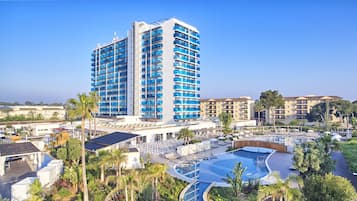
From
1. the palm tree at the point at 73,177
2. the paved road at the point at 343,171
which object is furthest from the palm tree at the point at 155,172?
the paved road at the point at 343,171

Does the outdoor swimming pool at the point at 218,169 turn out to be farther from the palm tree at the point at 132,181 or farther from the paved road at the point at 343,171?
the paved road at the point at 343,171

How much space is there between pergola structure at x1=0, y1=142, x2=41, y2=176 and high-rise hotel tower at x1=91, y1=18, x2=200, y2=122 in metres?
37.4

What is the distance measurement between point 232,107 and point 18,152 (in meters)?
72.0

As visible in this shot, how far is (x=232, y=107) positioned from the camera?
84500 millimetres

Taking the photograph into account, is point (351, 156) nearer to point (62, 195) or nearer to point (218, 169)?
point (218, 169)

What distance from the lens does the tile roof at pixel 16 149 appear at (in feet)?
67.4

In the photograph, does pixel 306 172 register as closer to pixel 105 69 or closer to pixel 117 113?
pixel 117 113

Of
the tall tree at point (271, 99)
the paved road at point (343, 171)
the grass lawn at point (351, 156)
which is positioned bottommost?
the paved road at point (343, 171)

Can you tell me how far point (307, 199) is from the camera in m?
10.2

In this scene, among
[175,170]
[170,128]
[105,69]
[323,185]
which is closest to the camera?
[323,185]

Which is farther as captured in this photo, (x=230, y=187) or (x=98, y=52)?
(x=98, y=52)

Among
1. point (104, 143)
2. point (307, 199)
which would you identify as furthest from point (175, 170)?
point (307, 199)

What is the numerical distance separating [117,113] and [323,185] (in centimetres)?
6471

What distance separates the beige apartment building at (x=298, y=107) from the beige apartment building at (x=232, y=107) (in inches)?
315
